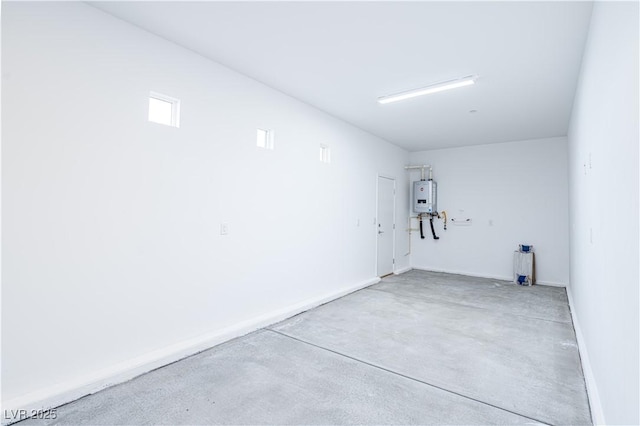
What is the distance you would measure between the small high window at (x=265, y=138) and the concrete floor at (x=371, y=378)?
2182 mm

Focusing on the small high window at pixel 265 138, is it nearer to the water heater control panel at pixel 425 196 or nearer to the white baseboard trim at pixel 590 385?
the white baseboard trim at pixel 590 385

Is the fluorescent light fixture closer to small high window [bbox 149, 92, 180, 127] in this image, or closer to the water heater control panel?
small high window [bbox 149, 92, 180, 127]

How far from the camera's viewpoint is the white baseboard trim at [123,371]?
6.88ft

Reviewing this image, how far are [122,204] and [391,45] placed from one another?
2714 mm

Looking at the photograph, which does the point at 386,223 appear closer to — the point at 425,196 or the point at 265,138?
the point at 425,196

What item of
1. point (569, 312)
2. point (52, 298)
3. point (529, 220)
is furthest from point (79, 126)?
point (529, 220)

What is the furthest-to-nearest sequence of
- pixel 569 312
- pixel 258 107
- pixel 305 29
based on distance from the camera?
pixel 569 312
pixel 258 107
pixel 305 29

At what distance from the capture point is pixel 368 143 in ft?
19.8

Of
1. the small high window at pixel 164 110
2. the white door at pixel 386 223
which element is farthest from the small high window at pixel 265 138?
the white door at pixel 386 223

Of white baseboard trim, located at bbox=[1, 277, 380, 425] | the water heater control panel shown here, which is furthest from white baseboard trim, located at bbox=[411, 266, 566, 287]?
white baseboard trim, located at bbox=[1, 277, 380, 425]

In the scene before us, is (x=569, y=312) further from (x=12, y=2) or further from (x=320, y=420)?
(x=12, y=2)

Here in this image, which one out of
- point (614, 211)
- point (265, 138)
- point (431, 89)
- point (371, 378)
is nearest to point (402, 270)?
point (431, 89)

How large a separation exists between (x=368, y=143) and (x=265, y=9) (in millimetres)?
3824

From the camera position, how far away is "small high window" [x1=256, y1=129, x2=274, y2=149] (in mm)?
3928
